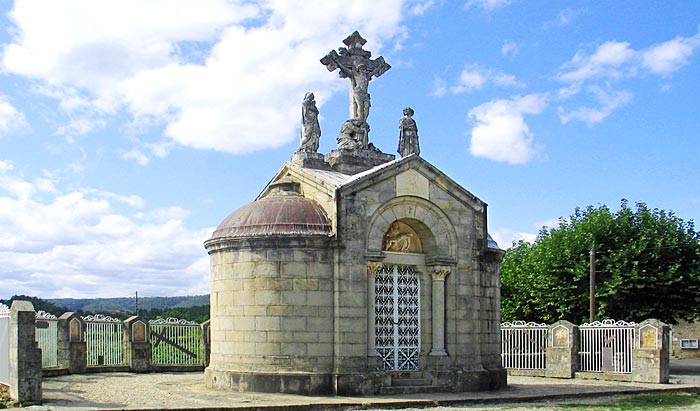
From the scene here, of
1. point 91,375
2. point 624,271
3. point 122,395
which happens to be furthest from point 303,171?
point 624,271

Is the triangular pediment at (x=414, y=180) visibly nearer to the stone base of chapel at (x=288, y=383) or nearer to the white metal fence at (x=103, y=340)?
the stone base of chapel at (x=288, y=383)

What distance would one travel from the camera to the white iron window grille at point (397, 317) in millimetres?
22562

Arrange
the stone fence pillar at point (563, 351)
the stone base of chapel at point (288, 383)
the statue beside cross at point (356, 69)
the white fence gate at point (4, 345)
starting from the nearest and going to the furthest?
the white fence gate at point (4, 345)
the stone base of chapel at point (288, 383)
the statue beside cross at point (356, 69)
the stone fence pillar at point (563, 351)

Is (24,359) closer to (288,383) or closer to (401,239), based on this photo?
(288,383)

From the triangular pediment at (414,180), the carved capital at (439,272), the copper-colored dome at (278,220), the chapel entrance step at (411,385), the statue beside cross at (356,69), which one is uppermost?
the statue beside cross at (356,69)

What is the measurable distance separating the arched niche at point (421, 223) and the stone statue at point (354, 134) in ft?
11.0

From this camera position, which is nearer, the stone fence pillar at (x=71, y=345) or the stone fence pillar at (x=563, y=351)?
the stone fence pillar at (x=71, y=345)

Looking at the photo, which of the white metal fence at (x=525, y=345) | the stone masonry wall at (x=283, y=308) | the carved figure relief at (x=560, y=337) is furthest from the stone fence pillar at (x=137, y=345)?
the carved figure relief at (x=560, y=337)

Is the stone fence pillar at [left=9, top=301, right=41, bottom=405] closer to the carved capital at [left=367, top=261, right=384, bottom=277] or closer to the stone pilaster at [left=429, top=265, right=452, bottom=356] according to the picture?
the carved capital at [left=367, top=261, right=384, bottom=277]

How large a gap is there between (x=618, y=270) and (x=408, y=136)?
15.2m

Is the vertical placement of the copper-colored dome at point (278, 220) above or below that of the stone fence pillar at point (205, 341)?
above

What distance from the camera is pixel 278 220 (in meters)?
22.2

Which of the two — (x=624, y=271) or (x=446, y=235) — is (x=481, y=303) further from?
(x=624, y=271)

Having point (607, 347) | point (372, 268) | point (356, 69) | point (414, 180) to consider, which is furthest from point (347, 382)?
point (607, 347)
